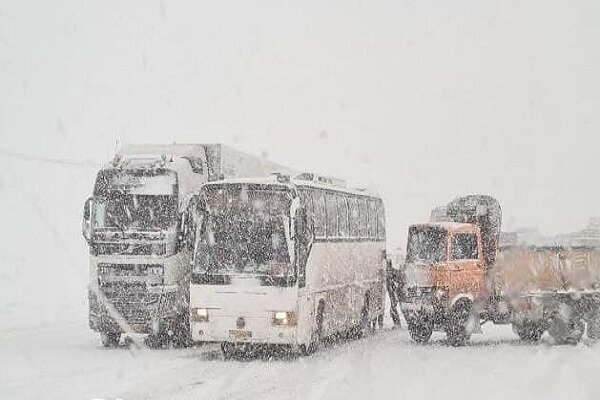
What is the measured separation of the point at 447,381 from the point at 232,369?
384 cm

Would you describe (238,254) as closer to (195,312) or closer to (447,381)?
(195,312)

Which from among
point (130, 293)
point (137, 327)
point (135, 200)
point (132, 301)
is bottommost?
point (137, 327)

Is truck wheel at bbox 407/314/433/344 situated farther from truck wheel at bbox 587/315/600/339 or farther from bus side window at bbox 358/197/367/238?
truck wheel at bbox 587/315/600/339

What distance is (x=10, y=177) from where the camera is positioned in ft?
209

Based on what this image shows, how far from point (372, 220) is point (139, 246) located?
7.65 m

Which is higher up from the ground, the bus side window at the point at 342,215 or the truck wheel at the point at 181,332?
the bus side window at the point at 342,215

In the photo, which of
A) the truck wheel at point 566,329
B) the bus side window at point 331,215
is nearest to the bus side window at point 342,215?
the bus side window at point 331,215

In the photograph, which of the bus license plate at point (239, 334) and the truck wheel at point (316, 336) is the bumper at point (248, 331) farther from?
the truck wheel at point (316, 336)

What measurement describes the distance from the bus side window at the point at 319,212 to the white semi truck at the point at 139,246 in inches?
77.6

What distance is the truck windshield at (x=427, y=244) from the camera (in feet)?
74.7

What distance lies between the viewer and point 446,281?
2241 centimetres

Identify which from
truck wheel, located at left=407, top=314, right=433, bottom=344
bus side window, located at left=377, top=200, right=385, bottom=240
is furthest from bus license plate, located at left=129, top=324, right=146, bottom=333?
bus side window, located at left=377, top=200, right=385, bottom=240

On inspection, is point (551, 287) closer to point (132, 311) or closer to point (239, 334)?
point (239, 334)

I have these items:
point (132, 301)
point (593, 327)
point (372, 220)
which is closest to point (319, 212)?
point (132, 301)
